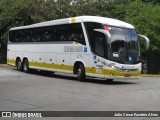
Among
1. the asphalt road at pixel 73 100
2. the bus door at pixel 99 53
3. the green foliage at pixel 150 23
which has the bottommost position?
the asphalt road at pixel 73 100

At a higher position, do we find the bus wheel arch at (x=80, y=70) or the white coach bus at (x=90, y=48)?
the white coach bus at (x=90, y=48)

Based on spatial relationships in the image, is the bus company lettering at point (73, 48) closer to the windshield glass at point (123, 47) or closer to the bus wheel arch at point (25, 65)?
the windshield glass at point (123, 47)

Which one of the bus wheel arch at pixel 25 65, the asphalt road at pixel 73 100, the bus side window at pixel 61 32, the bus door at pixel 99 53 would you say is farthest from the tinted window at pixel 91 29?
the bus wheel arch at pixel 25 65

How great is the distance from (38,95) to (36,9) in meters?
25.5

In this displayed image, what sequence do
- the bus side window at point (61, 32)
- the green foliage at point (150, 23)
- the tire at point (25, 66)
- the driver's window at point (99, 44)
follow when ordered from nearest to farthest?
the driver's window at point (99, 44)
the bus side window at point (61, 32)
the tire at point (25, 66)
the green foliage at point (150, 23)

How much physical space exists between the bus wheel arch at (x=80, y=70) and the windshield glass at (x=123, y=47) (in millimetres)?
2298

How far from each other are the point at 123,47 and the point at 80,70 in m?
2.94

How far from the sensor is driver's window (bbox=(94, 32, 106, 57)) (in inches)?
774

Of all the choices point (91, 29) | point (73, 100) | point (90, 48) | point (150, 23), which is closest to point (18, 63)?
point (90, 48)

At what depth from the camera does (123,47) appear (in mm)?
19812

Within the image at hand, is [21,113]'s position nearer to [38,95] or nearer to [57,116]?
[57,116]

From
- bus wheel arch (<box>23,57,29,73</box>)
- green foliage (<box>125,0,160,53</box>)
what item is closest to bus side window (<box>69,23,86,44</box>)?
bus wheel arch (<box>23,57,29,73</box>)

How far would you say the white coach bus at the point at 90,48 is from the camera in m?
19.6

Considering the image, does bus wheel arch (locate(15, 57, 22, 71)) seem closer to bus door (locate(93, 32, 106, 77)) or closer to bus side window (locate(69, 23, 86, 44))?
bus side window (locate(69, 23, 86, 44))
